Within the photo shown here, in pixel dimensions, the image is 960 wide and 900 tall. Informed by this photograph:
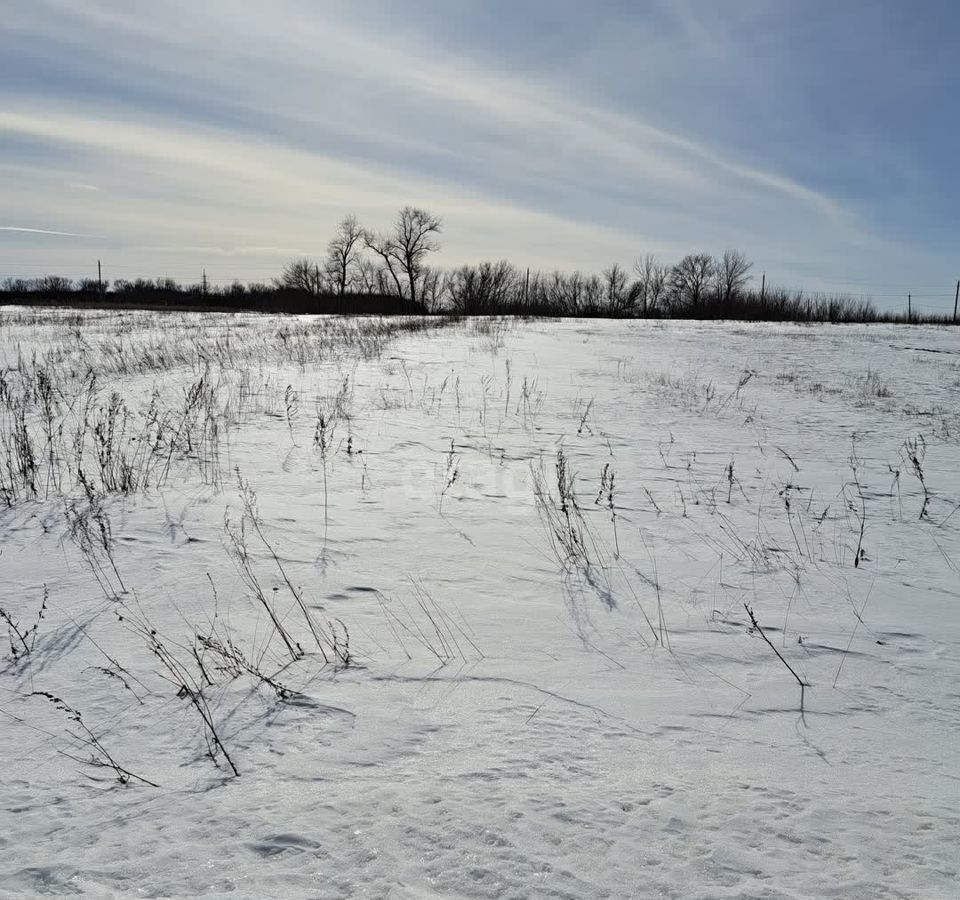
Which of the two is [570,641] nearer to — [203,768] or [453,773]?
[453,773]

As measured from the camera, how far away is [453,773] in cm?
187

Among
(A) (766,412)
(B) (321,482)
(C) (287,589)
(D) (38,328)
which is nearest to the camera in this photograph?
(C) (287,589)

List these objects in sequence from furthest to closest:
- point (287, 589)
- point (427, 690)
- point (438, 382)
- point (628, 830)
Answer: point (438, 382) < point (287, 589) < point (427, 690) < point (628, 830)

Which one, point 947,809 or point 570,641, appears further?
point 570,641

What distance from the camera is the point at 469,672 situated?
8.00 ft

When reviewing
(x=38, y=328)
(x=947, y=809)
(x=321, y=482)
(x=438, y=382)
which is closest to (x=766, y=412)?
(x=438, y=382)

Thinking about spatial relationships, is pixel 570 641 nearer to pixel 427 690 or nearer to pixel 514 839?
pixel 427 690

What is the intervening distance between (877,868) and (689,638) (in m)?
1.22

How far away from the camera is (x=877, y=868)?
1565 mm

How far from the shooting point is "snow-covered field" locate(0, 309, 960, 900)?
5.25ft

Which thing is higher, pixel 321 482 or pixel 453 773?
pixel 321 482

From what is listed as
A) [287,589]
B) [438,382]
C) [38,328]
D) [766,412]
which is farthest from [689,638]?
[38,328]

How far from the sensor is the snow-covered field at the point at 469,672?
160cm

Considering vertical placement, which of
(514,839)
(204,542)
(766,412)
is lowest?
(514,839)
